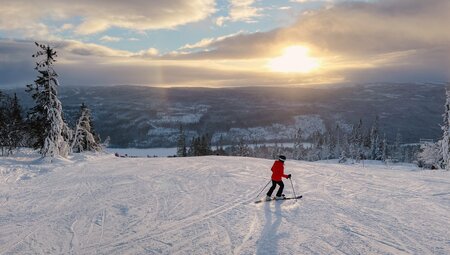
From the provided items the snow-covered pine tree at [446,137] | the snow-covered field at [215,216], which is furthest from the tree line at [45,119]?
the snow-covered pine tree at [446,137]

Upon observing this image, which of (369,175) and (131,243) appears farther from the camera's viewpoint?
(369,175)

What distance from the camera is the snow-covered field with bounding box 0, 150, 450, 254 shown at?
388 inches

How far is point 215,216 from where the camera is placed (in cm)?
1270

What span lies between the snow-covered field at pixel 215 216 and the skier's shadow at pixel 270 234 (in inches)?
1.1

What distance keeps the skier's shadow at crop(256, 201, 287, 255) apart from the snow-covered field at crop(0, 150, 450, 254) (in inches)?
1.1

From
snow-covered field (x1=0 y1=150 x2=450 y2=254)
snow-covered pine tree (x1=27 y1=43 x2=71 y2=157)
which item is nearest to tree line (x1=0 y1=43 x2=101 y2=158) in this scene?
snow-covered pine tree (x1=27 y1=43 x2=71 y2=157)

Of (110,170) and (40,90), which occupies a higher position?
(40,90)

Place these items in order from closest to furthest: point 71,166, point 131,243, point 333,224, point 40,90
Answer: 1. point 131,243
2. point 333,224
3. point 71,166
4. point 40,90

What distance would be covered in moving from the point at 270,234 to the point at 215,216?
101 inches

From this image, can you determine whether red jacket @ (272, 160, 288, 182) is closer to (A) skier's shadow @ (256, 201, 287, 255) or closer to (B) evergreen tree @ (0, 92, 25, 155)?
(A) skier's shadow @ (256, 201, 287, 255)

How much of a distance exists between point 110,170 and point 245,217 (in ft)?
49.7

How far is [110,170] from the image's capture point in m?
25.3

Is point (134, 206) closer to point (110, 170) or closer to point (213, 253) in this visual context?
point (213, 253)

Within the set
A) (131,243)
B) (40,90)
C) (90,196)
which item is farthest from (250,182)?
(40,90)
